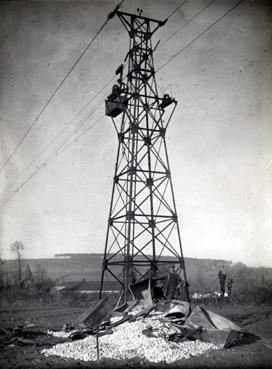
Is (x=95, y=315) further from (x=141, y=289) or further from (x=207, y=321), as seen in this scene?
(x=207, y=321)

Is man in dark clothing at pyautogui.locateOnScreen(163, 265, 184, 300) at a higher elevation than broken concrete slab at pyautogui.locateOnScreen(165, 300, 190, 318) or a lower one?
higher

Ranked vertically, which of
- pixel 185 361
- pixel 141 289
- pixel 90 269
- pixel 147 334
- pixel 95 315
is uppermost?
pixel 141 289

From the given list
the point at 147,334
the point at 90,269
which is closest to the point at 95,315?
the point at 147,334

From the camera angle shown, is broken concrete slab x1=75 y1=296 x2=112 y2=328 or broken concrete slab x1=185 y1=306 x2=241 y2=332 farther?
broken concrete slab x1=75 y1=296 x2=112 y2=328

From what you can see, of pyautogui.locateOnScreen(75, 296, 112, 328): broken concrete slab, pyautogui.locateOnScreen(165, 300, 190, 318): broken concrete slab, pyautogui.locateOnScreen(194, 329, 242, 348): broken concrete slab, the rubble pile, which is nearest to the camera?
the rubble pile

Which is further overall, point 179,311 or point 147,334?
point 179,311

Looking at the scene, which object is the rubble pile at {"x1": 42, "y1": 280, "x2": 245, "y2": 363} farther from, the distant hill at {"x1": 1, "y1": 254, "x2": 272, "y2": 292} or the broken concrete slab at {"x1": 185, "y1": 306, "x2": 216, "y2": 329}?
the distant hill at {"x1": 1, "y1": 254, "x2": 272, "y2": 292}

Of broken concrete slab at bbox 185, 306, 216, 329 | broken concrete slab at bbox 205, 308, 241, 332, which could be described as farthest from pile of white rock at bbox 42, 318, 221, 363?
broken concrete slab at bbox 205, 308, 241, 332

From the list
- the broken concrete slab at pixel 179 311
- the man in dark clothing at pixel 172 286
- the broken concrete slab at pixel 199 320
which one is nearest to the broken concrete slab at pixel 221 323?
the broken concrete slab at pixel 199 320
